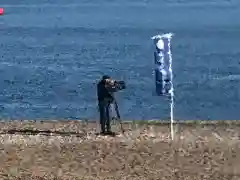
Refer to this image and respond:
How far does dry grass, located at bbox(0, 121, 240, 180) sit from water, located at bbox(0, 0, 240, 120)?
6.71 metres

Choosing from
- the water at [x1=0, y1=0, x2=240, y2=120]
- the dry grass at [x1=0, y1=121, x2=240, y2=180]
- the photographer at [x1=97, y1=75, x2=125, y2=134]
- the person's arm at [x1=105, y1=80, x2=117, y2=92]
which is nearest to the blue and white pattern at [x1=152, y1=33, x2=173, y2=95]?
the photographer at [x1=97, y1=75, x2=125, y2=134]

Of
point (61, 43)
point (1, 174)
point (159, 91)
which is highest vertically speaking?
point (61, 43)

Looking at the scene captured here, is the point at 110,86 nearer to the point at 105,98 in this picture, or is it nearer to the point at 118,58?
the point at 105,98

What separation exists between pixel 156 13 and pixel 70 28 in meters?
11.7

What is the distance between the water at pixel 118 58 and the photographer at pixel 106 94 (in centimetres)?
647

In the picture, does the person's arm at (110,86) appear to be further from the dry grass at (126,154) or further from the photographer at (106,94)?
the dry grass at (126,154)

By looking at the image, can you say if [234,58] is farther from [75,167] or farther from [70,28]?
[75,167]

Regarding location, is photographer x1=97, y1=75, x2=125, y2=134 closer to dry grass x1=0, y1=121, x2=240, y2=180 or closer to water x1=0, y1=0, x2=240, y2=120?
dry grass x1=0, y1=121, x2=240, y2=180

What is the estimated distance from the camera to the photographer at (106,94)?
2011cm

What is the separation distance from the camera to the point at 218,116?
29.2 m

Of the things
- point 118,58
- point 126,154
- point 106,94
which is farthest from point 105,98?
point 118,58

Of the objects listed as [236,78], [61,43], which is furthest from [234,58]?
[61,43]

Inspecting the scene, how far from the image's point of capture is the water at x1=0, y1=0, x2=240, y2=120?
3133 cm

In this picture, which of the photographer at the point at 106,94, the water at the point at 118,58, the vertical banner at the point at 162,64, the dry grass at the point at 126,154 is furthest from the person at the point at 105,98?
the water at the point at 118,58
